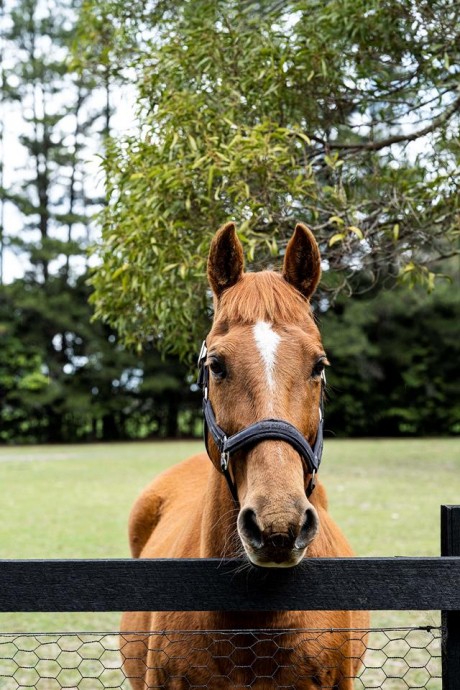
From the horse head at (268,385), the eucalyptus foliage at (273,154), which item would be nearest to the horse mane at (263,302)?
the horse head at (268,385)

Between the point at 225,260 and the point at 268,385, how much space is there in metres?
0.64

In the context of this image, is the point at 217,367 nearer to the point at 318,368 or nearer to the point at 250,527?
the point at 318,368

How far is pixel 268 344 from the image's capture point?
2373 mm

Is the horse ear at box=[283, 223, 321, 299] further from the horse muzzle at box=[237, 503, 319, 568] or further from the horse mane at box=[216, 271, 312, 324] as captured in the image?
the horse muzzle at box=[237, 503, 319, 568]

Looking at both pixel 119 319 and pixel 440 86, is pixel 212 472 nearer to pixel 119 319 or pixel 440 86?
pixel 119 319

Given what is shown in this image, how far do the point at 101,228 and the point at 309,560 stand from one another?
13.9ft

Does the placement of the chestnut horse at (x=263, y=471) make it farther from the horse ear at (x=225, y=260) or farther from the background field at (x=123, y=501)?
the background field at (x=123, y=501)

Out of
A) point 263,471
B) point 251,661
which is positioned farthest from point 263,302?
point 251,661

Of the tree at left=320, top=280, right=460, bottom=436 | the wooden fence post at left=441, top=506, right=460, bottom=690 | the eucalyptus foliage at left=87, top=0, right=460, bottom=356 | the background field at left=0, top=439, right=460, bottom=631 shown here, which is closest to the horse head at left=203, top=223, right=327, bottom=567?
the wooden fence post at left=441, top=506, right=460, bottom=690

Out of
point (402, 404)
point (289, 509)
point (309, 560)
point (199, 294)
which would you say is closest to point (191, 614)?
point (309, 560)

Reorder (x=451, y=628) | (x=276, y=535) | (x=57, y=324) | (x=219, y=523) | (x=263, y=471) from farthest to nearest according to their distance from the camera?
(x=57, y=324)
(x=219, y=523)
(x=451, y=628)
(x=263, y=471)
(x=276, y=535)

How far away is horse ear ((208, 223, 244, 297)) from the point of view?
8.77ft

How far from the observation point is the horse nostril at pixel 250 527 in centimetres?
200

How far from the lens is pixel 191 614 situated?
261 cm
